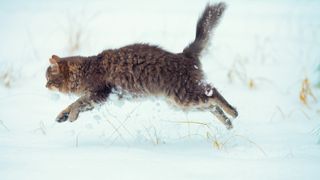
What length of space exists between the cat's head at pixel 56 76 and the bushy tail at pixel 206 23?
131 cm

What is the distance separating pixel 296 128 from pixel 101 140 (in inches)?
82.7

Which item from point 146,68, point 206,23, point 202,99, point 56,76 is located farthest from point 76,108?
point 206,23

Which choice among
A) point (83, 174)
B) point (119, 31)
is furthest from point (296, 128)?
point (119, 31)

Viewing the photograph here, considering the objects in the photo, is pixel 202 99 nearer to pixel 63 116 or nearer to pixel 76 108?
pixel 76 108

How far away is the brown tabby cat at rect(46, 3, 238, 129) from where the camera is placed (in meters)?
5.17

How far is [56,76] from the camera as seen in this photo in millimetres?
5691

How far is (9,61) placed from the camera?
9164 mm

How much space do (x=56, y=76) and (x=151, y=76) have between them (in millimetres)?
1106

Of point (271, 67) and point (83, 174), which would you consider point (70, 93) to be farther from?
point (271, 67)

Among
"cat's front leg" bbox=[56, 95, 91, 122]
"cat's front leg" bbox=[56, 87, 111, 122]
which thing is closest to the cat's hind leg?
"cat's front leg" bbox=[56, 87, 111, 122]

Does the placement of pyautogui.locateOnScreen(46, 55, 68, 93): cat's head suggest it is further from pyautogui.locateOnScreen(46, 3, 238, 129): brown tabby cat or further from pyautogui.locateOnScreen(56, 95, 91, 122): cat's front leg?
pyautogui.locateOnScreen(56, 95, 91, 122): cat's front leg

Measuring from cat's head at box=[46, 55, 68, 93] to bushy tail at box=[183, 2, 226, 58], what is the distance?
1.31m

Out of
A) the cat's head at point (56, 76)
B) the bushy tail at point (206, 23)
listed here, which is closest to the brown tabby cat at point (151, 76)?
the bushy tail at point (206, 23)

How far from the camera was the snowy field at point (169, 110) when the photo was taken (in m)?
3.74
